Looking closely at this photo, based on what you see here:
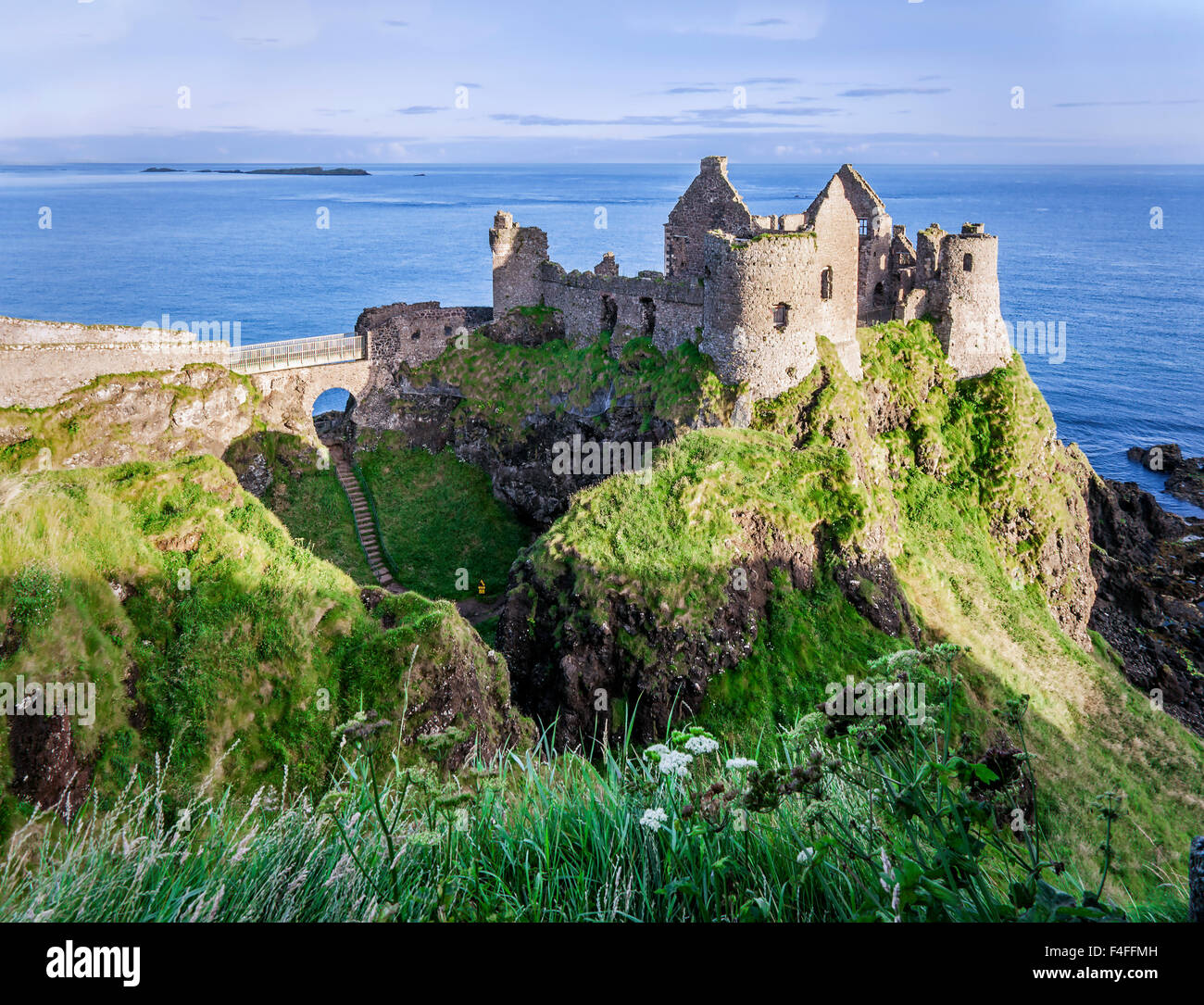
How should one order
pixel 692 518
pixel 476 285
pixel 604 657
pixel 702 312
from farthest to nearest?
1. pixel 476 285
2. pixel 702 312
3. pixel 692 518
4. pixel 604 657

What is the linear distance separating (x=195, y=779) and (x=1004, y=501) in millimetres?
37477

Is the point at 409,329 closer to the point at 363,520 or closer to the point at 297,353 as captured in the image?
the point at 297,353

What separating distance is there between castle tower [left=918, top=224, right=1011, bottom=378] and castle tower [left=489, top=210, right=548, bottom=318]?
61.7ft

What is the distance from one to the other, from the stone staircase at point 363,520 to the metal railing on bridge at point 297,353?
446cm

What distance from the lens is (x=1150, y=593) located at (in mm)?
50094

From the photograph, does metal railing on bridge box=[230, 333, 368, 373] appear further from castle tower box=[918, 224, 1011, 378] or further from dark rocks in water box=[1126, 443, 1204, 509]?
dark rocks in water box=[1126, 443, 1204, 509]

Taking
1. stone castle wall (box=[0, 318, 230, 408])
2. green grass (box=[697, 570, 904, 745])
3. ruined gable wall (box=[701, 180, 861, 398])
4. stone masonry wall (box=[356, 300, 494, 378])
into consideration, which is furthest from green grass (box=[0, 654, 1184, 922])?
stone masonry wall (box=[356, 300, 494, 378])

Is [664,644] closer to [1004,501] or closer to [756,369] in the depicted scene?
[756,369]

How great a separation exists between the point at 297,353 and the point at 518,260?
1212 centimetres

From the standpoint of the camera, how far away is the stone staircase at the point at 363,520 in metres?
42.1

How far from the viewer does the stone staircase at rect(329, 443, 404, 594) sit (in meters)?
42.1

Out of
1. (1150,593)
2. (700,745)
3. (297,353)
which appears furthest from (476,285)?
(700,745)
